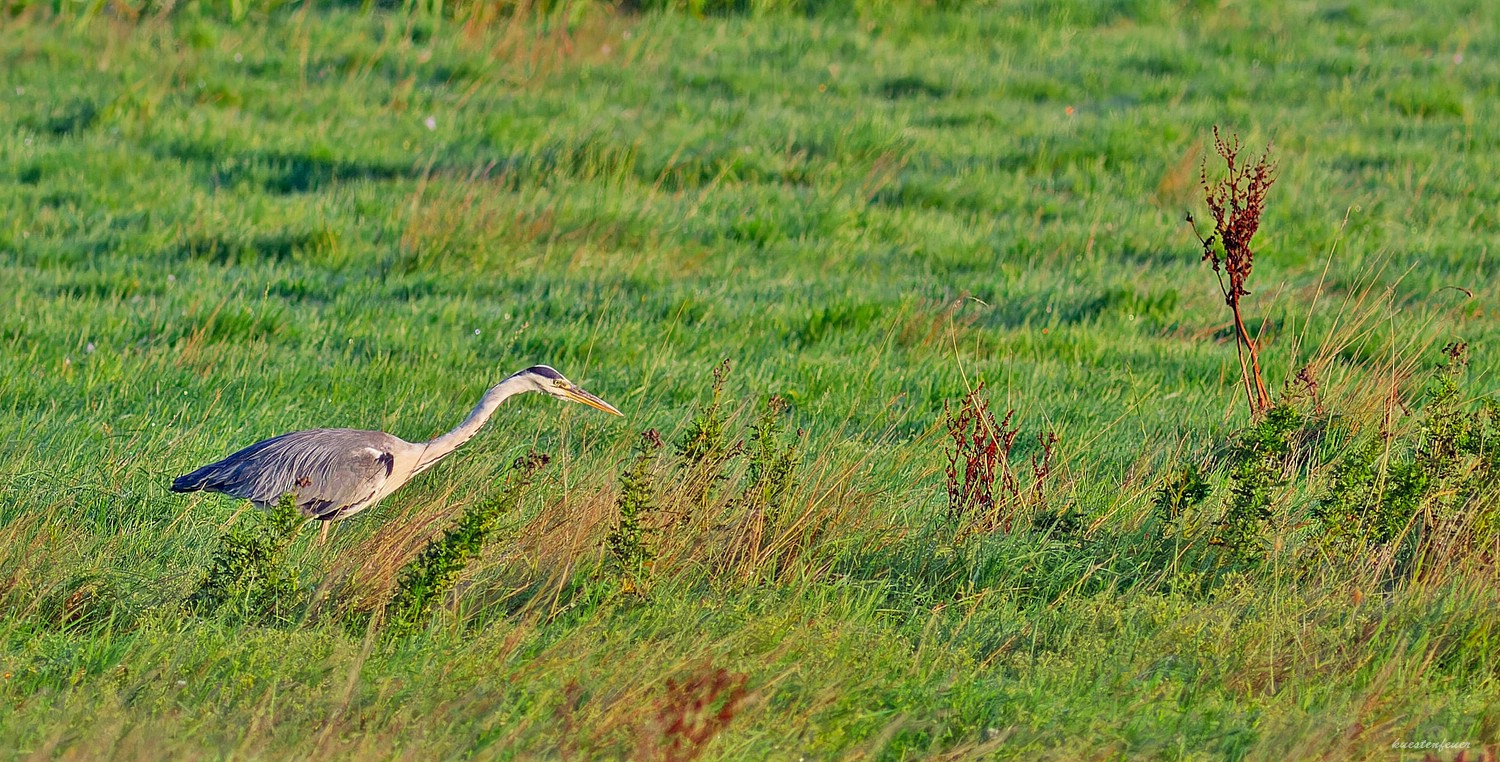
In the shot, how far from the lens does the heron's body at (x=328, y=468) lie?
16.2ft

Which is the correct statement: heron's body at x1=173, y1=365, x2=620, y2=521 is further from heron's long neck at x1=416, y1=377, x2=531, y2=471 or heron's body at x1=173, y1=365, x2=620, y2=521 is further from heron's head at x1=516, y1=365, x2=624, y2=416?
heron's head at x1=516, y1=365, x2=624, y2=416

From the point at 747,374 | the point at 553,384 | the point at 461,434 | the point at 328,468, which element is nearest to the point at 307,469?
the point at 328,468

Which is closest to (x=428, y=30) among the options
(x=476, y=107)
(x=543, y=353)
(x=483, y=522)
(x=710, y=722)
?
(x=476, y=107)

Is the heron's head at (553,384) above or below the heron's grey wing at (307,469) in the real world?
above

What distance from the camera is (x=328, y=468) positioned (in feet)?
16.1

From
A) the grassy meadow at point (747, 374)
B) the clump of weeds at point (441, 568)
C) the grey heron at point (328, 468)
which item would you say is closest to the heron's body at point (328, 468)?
the grey heron at point (328, 468)

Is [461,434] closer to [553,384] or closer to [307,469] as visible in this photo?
[553,384]

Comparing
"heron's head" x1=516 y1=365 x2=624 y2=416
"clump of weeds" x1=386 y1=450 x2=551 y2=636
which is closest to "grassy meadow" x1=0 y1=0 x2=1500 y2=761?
"clump of weeds" x1=386 y1=450 x2=551 y2=636

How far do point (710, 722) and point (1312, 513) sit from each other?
2.36m

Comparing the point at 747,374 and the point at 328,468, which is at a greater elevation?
the point at 328,468

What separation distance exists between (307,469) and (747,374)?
2.34 metres

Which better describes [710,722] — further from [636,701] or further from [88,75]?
[88,75]

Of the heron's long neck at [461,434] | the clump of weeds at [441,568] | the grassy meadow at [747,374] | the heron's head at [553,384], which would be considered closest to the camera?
the grassy meadow at [747,374]

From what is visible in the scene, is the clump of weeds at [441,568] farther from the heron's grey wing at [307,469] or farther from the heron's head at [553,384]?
the heron's head at [553,384]
